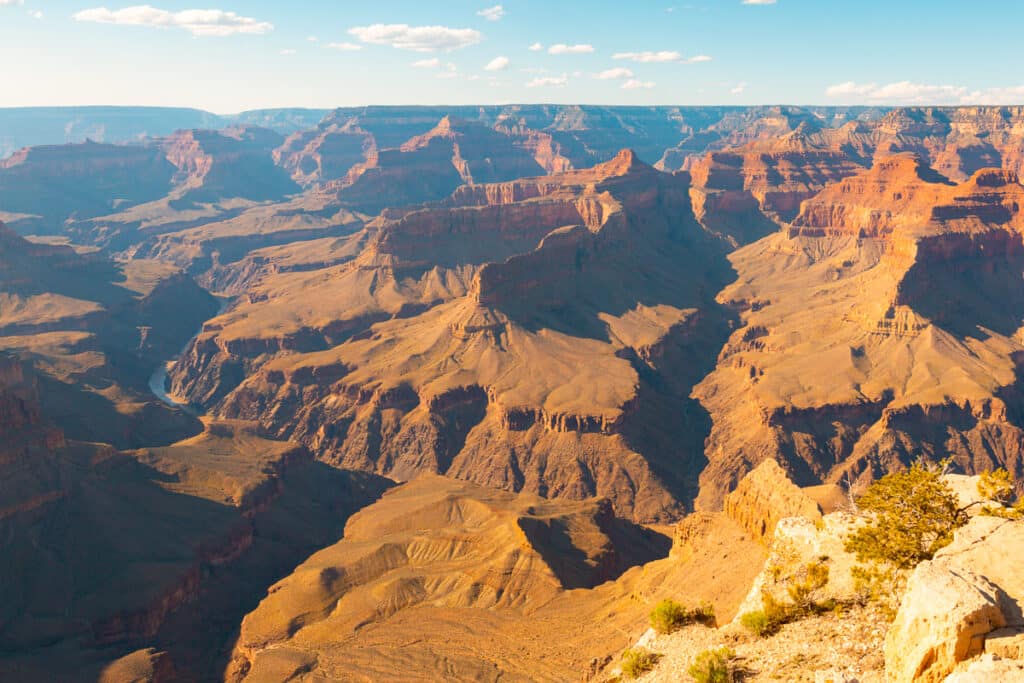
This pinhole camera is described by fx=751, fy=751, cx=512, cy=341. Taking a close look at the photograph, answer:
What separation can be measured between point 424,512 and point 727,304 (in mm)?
126334

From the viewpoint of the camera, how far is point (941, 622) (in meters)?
21.9

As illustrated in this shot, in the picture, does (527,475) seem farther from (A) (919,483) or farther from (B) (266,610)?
(A) (919,483)

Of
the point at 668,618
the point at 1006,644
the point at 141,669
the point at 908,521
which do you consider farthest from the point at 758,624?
the point at 141,669

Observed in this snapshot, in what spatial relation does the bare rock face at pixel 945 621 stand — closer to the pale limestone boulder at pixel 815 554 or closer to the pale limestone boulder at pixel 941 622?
the pale limestone boulder at pixel 941 622

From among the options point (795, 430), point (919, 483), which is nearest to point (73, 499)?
point (919, 483)

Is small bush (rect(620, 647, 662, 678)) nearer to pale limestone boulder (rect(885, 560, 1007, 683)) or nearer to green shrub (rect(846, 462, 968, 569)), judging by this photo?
green shrub (rect(846, 462, 968, 569))

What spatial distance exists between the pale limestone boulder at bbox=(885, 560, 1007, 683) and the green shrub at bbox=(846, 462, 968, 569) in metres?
6.54

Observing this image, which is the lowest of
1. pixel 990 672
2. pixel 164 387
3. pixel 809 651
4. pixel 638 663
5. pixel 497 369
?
pixel 164 387

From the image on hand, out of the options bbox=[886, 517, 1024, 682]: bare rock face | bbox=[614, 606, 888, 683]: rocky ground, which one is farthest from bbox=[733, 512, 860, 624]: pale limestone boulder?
bbox=[886, 517, 1024, 682]: bare rock face

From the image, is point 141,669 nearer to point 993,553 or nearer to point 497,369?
point 993,553

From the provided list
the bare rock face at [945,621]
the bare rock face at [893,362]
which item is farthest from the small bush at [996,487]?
the bare rock face at [893,362]

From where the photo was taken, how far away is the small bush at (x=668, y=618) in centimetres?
3900

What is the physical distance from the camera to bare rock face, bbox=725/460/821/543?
5266 centimetres

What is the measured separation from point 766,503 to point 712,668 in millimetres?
29612
